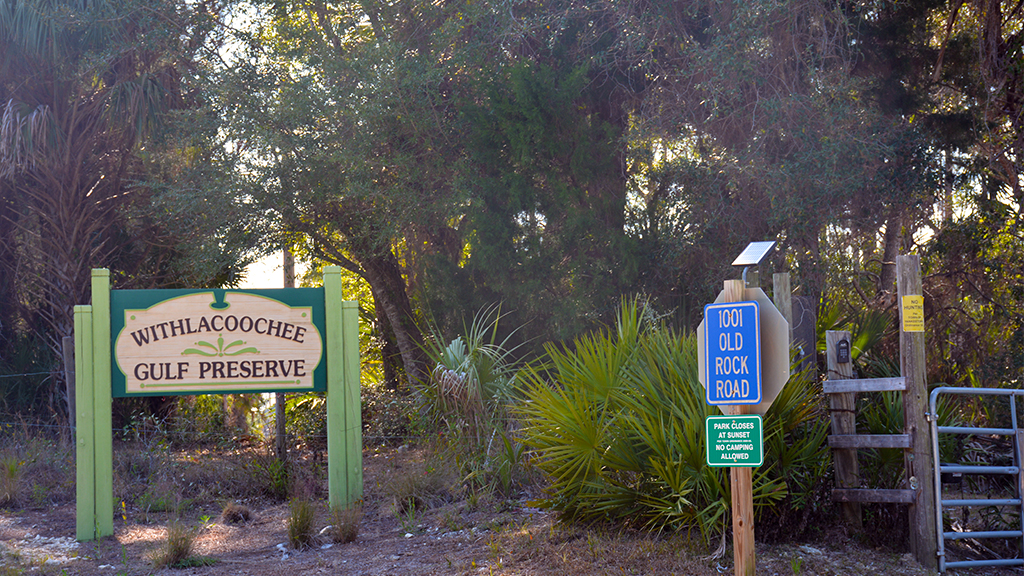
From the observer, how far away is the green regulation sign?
4461 mm

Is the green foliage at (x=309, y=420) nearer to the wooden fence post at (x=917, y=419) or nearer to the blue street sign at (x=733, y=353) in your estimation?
the wooden fence post at (x=917, y=419)

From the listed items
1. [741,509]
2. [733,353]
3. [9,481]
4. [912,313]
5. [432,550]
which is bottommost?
[432,550]

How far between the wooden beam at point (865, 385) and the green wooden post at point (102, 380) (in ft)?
22.1

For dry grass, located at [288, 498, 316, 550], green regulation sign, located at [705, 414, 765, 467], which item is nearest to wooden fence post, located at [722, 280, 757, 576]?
green regulation sign, located at [705, 414, 765, 467]

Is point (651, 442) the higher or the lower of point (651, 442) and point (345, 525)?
the higher

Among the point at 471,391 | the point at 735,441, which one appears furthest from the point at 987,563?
the point at 471,391

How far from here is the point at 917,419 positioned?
21.6ft

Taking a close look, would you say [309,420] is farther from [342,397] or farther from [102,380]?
[102,380]

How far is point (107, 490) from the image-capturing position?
820cm

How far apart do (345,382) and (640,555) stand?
389 cm

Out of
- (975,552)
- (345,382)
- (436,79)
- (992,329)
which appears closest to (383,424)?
(345,382)

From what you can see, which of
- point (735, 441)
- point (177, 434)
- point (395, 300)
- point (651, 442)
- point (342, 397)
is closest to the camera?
point (735, 441)

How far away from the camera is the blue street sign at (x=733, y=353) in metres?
4.51

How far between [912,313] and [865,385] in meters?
0.67
